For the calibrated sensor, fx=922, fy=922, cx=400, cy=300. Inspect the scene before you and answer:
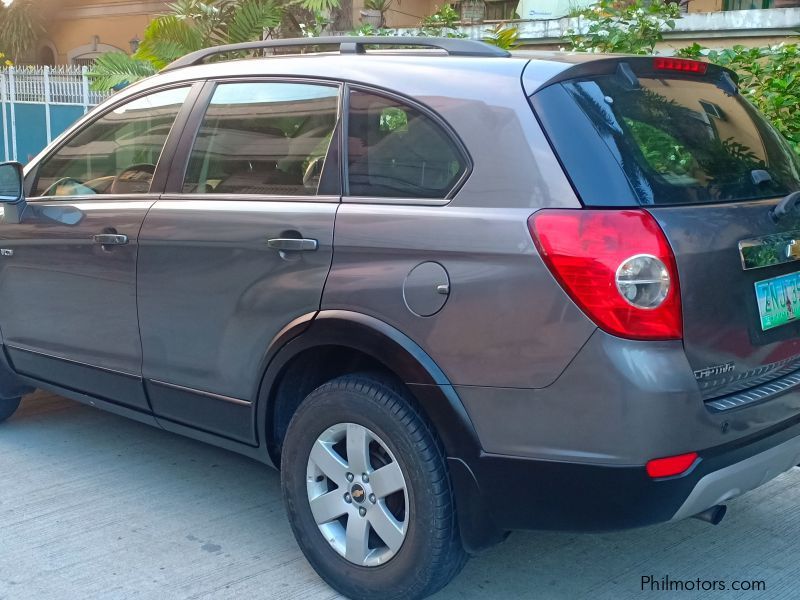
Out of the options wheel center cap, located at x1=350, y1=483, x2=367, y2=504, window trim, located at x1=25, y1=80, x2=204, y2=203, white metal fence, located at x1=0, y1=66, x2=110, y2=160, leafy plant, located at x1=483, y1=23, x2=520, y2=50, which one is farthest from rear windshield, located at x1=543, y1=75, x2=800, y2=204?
white metal fence, located at x1=0, y1=66, x2=110, y2=160

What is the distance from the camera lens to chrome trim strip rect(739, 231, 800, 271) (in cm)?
271

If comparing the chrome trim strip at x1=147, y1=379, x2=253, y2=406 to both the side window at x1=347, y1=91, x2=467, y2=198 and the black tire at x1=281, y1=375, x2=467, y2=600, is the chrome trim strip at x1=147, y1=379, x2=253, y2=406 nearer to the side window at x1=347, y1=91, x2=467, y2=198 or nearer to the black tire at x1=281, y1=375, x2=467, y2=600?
the black tire at x1=281, y1=375, x2=467, y2=600

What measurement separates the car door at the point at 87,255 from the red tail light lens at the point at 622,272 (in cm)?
191

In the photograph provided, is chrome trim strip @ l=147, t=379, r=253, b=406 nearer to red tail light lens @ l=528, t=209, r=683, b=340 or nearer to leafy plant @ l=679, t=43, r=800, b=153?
red tail light lens @ l=528, t=209, r=683, b=340

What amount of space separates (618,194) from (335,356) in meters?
1.16

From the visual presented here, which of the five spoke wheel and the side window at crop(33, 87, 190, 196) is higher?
the side window at crop(33, 87, 190, 196)

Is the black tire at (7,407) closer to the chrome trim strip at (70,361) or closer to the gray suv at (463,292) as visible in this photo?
the chrome trim strip at (70,361)

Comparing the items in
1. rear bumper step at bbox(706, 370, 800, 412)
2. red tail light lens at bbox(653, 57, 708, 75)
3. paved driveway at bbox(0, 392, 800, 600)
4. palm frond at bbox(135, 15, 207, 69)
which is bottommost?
paved driveway at bbox(0, 392, 800, 600)

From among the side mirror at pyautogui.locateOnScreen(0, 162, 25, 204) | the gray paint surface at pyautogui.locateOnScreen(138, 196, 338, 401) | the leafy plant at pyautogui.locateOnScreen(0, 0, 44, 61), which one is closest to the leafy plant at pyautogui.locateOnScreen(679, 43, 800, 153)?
the gray paint surface at pyautogui.locateOnScreen(138, 196, 338, 401)

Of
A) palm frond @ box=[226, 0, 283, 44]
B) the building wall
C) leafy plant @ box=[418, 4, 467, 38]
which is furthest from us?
the building wall

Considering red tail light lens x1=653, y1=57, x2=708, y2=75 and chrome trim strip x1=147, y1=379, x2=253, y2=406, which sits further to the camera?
chrome trim strip x1=147, y1=379, x2=253, y2=406

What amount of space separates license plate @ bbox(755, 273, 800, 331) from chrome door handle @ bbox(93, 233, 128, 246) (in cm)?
240

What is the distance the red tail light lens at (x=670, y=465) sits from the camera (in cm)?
247

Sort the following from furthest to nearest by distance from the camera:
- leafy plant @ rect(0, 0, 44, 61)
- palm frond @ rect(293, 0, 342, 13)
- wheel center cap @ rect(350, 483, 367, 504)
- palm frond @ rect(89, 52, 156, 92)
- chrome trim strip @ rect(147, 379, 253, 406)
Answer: leafy plant @ rect(0, 0, 44, 61) → palm frond @ rect(89, 52, 156, 92) → palm frond @ rect(293, 0, 342, 13) → chrome trim strip @ rect(147, 379, 253, 406) → wheel center cap @ rect(350, 483, 367, 504)
